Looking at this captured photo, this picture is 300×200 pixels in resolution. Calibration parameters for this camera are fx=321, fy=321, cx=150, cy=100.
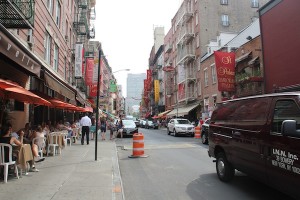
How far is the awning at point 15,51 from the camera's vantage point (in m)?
7.99

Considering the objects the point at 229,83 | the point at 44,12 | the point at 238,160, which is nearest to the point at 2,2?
the point at 238,160

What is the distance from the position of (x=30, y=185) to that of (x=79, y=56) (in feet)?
72.8

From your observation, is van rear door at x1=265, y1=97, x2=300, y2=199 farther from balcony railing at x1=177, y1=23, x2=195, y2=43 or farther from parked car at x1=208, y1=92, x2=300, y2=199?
balcony railing at x1=177, y1=23, x2=195, y2=43

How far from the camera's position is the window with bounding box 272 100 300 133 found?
5.47 m

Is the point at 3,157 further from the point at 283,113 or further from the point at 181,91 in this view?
the point at 181,91

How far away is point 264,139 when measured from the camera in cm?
607

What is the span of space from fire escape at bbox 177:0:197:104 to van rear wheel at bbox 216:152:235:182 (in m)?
34.8

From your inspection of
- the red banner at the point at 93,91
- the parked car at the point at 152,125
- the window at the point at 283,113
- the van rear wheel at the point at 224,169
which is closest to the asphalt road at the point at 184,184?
the van rear wheel at the point at 224,169

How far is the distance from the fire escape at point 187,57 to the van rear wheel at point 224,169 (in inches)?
1369

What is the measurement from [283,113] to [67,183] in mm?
5122

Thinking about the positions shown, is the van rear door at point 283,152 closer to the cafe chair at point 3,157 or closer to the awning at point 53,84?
the cafe chair at point 3,157

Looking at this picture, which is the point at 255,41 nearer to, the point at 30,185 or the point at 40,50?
the point at 40,50

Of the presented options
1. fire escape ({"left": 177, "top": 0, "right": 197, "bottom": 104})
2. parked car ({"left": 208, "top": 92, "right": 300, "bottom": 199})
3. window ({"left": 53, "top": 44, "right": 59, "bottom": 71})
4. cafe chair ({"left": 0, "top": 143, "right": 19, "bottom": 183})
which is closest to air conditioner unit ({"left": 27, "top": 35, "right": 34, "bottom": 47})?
window ({"left": 53, "top": 44, "right": 59, "bottom": 71})

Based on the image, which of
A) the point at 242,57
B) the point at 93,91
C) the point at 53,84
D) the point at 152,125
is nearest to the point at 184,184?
the point at 53,84
